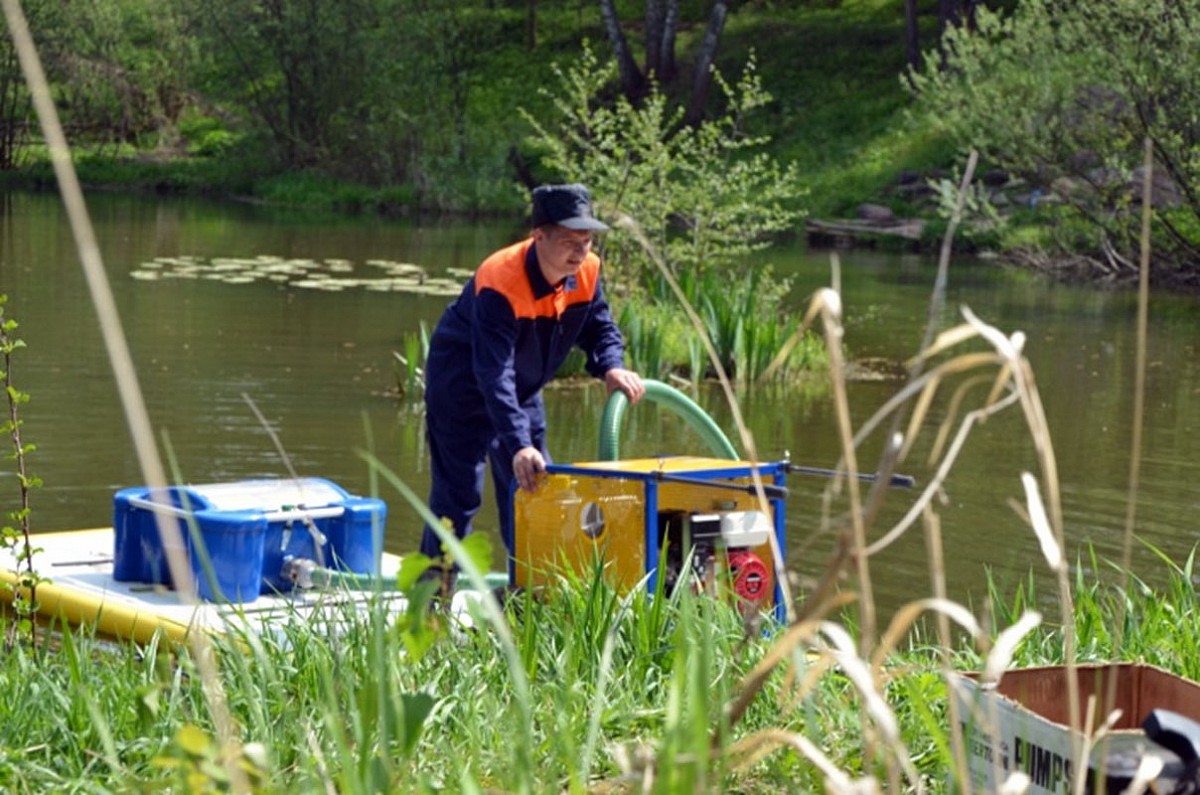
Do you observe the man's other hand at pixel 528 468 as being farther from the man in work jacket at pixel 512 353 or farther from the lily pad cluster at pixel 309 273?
the lily pad cluster at pixel 309 273

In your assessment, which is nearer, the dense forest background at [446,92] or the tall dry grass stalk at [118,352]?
the tall dry grass stalk at [118,352]

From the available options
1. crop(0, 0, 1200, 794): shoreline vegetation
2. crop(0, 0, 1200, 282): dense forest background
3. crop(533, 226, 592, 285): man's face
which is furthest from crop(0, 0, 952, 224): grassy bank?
crop(0, 0, 1200, 794): shoreline vegetation

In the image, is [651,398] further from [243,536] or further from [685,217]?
[685,217]

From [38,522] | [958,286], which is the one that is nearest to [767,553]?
[38,522]

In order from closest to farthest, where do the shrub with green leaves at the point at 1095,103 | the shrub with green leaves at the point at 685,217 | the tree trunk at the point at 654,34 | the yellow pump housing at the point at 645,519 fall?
1. the yellow pump housing at the point at 645,519
2. the shrub with green leaves at the point at 685,217
3. the shrub with green leaves at the point at 1095,103
4. the tree trunk at the point at 654,34

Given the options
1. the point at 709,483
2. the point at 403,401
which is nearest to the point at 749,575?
the point at 709,483

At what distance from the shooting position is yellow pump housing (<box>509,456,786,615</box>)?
531 centimetres

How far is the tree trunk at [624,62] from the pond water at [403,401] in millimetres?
13593

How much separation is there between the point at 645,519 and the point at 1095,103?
1902 cm

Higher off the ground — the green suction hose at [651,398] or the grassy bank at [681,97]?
the grassy bank at [681,97]

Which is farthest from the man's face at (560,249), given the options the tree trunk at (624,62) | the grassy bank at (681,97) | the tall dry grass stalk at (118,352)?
the tree trunk at (624,62)

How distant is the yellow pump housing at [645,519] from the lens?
209 inches

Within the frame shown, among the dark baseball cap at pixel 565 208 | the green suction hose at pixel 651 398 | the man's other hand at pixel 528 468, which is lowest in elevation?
the man's other hand at pixel 528 468

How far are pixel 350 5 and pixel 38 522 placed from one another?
31.2 m
